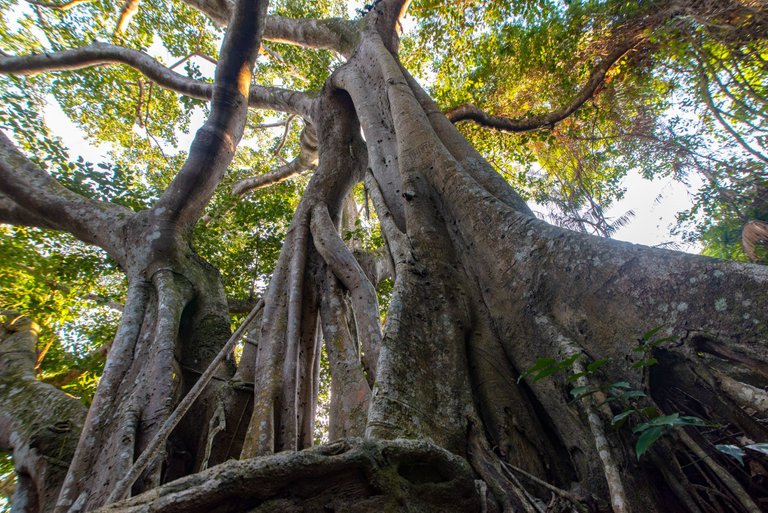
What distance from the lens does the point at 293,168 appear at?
725cm

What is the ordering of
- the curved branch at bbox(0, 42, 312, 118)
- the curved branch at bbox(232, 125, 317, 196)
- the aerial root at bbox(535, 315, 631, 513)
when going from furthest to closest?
the curved branch at bbox(232, 125, 317, 196) < the curved branch at bbox(0, 42, 312, 118) < the aerial root at bbox(535, 315, 631, 513)

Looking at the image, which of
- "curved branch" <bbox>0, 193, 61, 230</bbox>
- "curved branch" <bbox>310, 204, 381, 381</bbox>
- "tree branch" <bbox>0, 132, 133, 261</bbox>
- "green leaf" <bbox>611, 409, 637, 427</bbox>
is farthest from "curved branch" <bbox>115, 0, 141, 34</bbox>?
"green leaf" <bbox>611, 409, 637, 427</bbox>

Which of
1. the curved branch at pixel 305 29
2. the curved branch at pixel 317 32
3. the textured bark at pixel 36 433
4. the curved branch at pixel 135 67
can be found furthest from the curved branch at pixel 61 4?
the textured bark at pixel 36 433

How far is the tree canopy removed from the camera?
2156 millimetres

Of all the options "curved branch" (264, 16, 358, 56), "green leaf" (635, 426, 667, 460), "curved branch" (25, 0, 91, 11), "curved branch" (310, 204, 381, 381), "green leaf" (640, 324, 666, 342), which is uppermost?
"curved branch" (25, 0, 91, 11)

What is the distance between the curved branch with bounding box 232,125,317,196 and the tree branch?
3296 mm

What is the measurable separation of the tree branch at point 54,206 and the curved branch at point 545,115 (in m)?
4.29

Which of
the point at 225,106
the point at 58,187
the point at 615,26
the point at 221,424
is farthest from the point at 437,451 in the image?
the point at 615,26

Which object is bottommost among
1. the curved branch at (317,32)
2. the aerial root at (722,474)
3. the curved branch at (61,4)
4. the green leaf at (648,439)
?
the aerial root at (722,474)

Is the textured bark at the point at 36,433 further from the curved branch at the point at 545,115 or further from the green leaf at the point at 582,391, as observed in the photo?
the curved branch at the point at 545,115

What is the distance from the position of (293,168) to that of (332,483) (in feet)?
22.4

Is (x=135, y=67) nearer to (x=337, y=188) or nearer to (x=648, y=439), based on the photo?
(x=337, y=188)

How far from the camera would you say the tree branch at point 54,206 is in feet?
12.1

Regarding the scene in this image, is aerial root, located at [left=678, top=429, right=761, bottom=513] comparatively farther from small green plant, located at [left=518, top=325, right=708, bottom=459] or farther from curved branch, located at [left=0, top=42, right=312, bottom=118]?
curved branch, located at [left=0, top=42, right=312, bottom=118]
